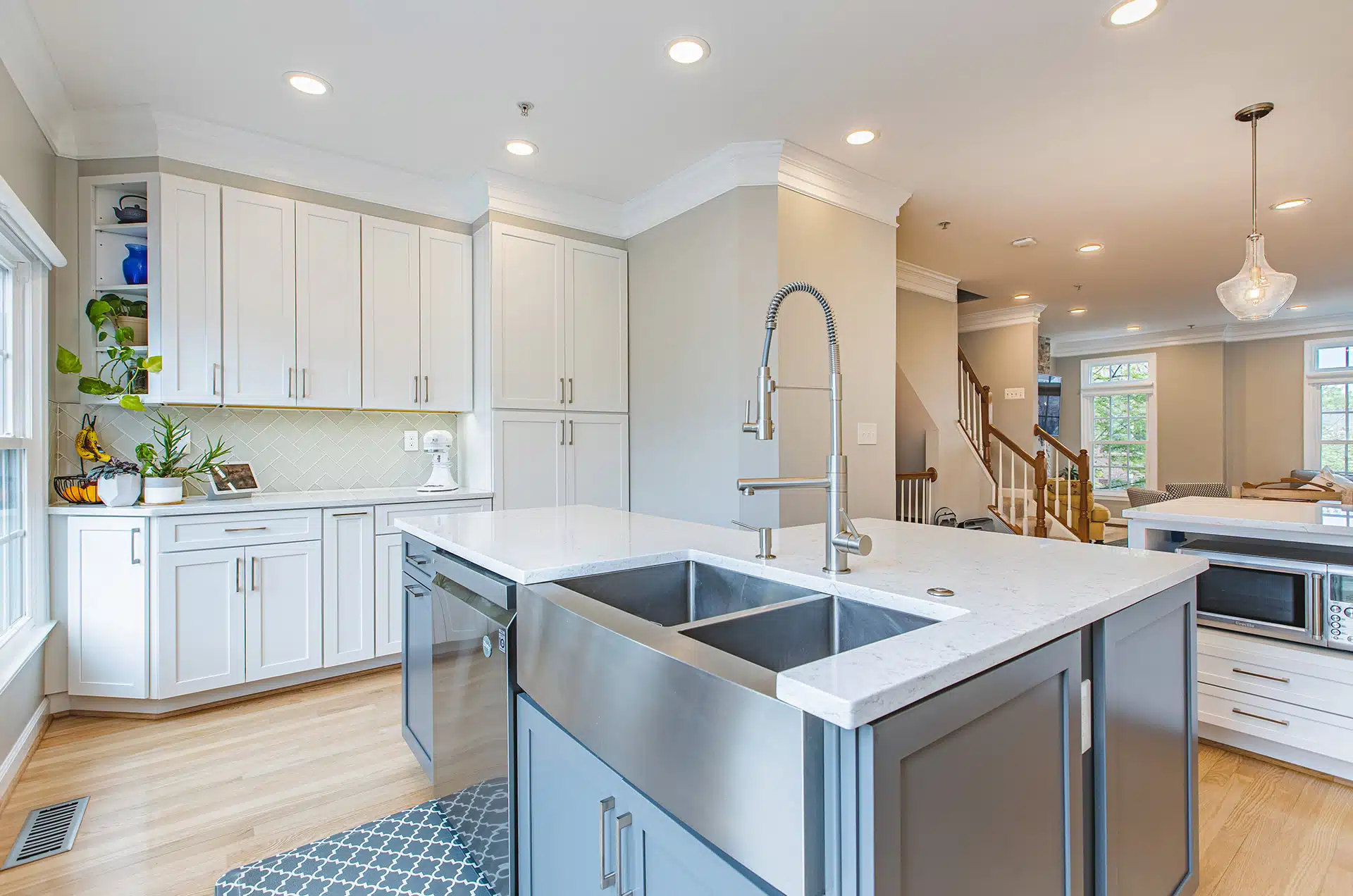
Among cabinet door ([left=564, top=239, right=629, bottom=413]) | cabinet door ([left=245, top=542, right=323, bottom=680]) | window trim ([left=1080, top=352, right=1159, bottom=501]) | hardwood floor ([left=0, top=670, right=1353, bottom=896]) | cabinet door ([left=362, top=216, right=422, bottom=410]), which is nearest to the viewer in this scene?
hardwood floor ([left=0, top=670, right=1353, bottom=896])

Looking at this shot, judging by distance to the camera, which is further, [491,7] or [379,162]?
[379,162]

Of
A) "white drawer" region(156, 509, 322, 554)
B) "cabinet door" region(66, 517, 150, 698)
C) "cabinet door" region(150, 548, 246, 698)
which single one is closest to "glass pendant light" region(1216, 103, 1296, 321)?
"white drawer" region(156, 509, 322, 554)

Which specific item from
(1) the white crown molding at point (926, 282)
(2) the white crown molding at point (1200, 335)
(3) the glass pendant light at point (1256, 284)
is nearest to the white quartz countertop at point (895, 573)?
(3) the glass pendant light at point (1256, 284)

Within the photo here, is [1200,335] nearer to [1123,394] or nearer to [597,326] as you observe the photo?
[1123,394]

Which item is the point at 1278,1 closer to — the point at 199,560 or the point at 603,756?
the point at 603,756

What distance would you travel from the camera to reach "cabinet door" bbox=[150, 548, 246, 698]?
2787 mm

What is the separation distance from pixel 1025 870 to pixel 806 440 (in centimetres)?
254

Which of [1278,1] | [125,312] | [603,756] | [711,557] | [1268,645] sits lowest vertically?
[1268,645]

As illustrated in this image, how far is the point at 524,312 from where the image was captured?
3.76 meters

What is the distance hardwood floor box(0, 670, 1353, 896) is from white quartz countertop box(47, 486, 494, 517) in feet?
3.00

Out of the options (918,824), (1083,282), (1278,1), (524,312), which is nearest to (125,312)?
(524,312)

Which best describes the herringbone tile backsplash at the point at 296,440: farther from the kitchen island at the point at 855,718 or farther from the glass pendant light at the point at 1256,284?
the glass pendant light at the point at 1256,284

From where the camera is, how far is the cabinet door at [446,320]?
370 cm

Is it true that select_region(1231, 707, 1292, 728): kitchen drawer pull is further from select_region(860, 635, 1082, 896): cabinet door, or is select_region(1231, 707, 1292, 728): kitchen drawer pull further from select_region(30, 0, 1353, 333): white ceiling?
select_region(30, 0, 1353, 333): white ceiling
